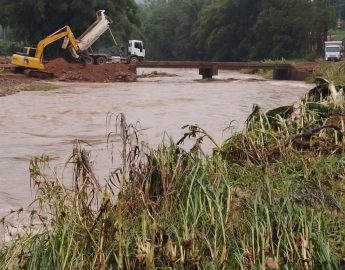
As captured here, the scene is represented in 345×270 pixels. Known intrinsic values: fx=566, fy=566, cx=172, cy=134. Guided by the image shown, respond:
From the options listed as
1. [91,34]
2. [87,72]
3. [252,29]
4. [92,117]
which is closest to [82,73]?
[87,72]

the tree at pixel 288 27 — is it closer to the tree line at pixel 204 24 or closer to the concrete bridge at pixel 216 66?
the tree line at pixel 204 24

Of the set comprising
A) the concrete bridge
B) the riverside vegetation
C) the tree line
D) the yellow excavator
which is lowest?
the riverside vegetation

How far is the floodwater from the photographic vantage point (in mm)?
9266

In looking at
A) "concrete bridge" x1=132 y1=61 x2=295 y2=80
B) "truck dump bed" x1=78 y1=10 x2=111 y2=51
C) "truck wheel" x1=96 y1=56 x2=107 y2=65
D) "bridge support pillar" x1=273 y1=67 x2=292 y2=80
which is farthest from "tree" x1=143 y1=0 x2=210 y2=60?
"truck dump bed" x1=78 y1=10 x2=111 y2=51

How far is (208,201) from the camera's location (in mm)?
3607

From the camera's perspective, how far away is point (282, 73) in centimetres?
3869

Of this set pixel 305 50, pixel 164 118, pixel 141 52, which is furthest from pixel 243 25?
pixel 164 118

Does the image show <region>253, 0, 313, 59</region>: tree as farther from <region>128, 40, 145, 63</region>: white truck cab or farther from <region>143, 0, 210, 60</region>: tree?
<region>128, 40, 145, 63</region>: white truck cab

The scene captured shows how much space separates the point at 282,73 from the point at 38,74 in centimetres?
1682

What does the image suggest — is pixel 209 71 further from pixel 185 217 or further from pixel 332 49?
pixel 185 217

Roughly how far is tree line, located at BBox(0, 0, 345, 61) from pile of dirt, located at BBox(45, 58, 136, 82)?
13324mm

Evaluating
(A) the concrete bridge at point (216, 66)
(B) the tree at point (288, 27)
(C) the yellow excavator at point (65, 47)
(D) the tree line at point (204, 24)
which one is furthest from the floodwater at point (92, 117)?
(B) the tree at point (288, 27)

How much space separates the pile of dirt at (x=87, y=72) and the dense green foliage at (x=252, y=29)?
3314cm

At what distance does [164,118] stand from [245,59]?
5430 centimetres
